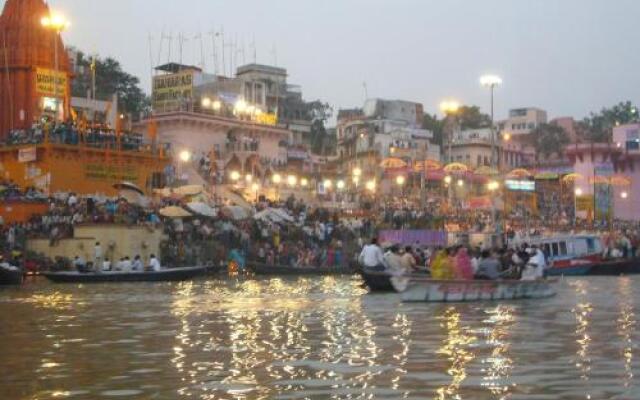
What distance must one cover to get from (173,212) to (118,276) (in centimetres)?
772

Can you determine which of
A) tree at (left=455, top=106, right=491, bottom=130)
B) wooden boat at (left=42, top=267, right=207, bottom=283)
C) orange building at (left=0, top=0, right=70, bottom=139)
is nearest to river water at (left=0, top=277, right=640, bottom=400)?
wooden boat at (left=42, top=267, right=207, bottom=283)

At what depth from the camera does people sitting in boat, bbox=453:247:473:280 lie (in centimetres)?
2178

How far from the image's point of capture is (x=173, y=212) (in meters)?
37.9

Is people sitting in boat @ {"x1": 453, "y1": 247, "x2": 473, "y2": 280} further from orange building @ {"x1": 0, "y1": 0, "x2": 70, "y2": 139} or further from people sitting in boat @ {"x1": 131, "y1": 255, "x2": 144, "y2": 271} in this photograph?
orange building @ {"x1": 0, "y1": 0, "x2": 70, "y2": 139}

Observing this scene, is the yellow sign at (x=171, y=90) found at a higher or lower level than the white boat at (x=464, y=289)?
higher

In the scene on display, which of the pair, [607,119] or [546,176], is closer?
[546,176]

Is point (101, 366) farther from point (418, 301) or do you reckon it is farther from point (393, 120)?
point (393, 120)

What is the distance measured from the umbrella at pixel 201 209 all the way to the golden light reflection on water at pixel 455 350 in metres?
22.2

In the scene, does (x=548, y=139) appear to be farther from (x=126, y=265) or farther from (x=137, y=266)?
(x=126, y=265)

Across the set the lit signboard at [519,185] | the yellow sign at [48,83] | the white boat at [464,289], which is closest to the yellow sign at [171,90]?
the yellow sign at [48,83]

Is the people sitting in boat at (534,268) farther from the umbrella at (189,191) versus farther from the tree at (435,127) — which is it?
the tree at (435,127)

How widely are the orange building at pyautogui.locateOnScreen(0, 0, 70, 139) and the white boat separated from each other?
98.6 ft

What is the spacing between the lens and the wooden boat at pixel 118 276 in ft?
98.4

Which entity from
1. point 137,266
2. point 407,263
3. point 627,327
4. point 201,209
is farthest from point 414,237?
point 627,327
